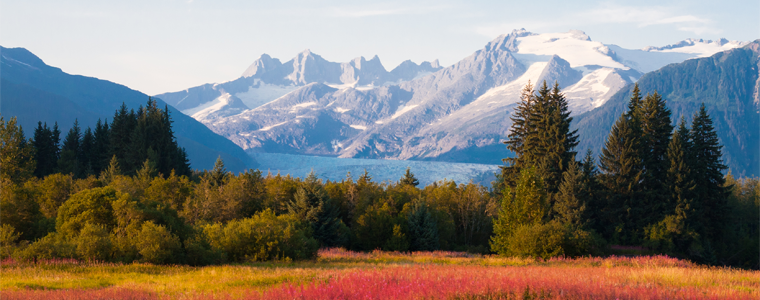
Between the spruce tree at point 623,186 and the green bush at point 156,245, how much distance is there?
53.8 metres

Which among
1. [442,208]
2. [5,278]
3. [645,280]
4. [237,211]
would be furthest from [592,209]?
[5,278]

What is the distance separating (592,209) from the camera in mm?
60500

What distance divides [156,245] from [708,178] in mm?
67045

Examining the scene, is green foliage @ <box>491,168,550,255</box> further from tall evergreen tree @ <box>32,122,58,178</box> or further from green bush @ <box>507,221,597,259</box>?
tall evergreen tree @ <box>32,122,58,178</box>

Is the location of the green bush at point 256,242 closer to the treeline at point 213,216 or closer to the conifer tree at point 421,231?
the treeline at point 213,216

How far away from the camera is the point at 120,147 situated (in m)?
97.7

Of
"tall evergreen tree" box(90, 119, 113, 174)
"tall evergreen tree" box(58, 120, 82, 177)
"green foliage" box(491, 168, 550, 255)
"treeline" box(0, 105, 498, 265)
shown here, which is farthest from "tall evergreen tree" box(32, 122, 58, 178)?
"green foliage" box(491, 168, 550, 255)

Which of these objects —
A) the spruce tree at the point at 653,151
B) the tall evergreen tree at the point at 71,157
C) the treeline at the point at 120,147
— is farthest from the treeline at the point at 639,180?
the tall evergreen tree at the point at 71,157

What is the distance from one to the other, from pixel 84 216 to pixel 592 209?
2198 inches

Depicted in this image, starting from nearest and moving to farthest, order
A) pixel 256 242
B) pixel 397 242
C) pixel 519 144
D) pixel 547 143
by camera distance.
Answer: pixel 256 242
pixel 397 242
pixel 547 143
pixel 519 144

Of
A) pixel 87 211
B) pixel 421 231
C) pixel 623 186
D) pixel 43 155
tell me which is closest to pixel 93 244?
pixel 87 211

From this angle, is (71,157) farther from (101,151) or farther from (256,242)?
(256,242)

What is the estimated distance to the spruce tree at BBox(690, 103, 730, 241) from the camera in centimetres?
6066

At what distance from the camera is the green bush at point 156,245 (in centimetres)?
2112
